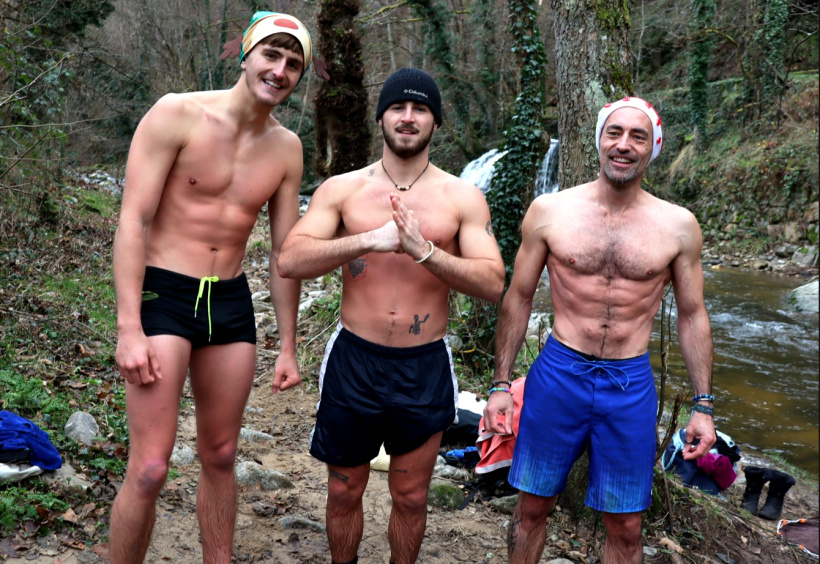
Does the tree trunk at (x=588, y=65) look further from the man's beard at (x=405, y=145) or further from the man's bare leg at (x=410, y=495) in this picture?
the man's bare leg at (x=410, y=495)

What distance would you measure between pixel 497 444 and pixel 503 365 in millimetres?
1309

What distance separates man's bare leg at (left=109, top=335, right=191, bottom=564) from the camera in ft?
8.55

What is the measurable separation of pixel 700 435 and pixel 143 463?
7.51 ft

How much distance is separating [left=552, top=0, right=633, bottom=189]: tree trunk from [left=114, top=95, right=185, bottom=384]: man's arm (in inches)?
92.2

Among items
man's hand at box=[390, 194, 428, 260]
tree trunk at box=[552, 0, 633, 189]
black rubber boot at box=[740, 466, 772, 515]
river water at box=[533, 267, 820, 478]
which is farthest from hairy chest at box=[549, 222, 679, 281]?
river water at box=[533, 267, 820, 478]

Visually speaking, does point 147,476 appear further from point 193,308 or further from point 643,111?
point 643,111

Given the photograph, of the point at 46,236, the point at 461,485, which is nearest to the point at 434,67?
the point at 46,236

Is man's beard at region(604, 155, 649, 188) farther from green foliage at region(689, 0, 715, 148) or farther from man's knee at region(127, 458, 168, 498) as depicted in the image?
green foliage at region(689, 0, 715, 148)

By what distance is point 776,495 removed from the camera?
18.0 ft

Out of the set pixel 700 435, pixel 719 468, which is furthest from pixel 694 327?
pixel 719 468

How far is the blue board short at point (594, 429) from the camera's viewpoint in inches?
115

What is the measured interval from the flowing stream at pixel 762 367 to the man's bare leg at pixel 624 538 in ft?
14.1

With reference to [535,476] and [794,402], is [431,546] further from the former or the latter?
[794,402]

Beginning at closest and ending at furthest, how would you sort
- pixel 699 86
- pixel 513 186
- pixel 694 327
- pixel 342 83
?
pixel 694 327 < pixel 513 186 < pixel 342 83 < pixel 699 86
